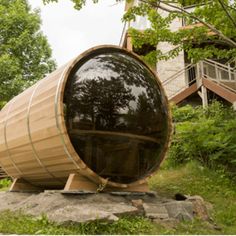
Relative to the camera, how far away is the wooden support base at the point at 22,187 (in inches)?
282

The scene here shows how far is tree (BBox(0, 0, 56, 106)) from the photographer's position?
770 inches

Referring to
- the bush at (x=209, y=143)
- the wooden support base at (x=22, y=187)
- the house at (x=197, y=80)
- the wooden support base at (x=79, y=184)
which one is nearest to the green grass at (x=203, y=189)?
the bush at (x=209, y=143)

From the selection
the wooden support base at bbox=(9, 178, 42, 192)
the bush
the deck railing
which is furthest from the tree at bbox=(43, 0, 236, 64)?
the deck railing

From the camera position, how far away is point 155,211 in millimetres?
5086

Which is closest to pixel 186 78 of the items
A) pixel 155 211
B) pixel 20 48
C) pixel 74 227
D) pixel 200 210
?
pixel 20 48

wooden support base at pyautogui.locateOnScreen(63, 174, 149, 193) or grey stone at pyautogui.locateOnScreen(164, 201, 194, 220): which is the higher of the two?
wooden support base at pyautogui.locateOnScreen(63, 174, 149, 193)

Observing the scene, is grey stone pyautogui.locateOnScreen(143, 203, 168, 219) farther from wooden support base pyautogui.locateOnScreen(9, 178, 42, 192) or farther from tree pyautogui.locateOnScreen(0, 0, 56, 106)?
tree pyautogui.locateOnScreen(0, 0, 56, 106)

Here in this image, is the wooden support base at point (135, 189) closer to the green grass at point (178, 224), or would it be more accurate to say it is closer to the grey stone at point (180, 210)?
the grey stone at point (180, 210)

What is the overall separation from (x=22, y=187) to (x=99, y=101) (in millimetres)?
2830

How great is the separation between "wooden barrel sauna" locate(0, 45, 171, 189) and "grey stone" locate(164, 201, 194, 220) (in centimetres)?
58

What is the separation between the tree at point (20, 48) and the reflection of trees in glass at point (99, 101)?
14.7 m

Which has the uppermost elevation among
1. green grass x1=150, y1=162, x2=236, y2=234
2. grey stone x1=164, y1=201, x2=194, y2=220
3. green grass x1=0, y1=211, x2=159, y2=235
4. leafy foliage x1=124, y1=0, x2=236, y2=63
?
leafy foliage x1=124, y1=0, x2=236, y2=63

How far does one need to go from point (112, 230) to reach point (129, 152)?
1384mm

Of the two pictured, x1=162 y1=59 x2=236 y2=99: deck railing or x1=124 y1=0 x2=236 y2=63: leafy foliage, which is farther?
x1=162 y1=59 x2=236 y2=99: deck railing
